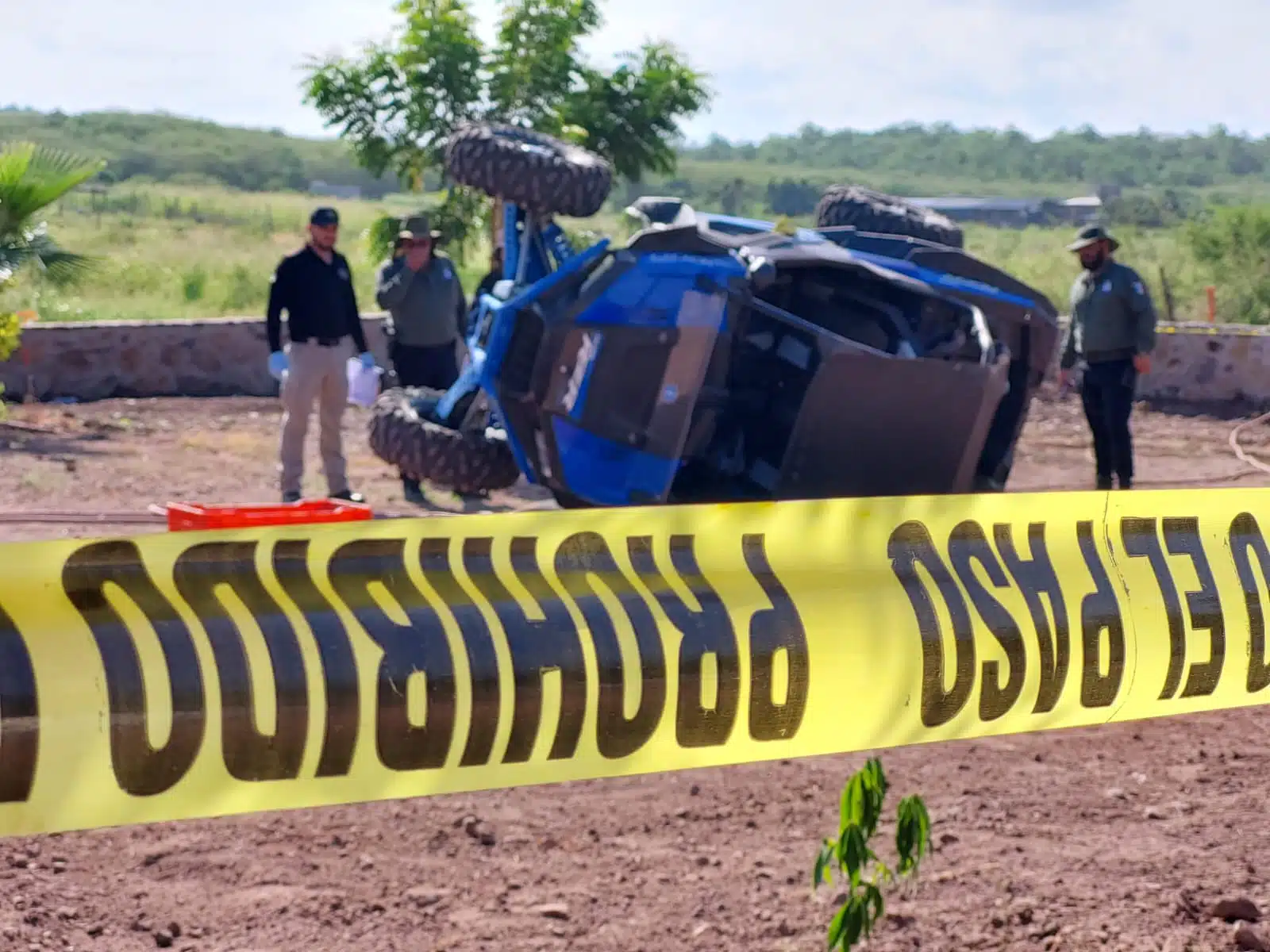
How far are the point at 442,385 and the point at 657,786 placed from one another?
263 inches

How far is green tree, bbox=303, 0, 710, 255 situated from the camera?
1853 centimetres

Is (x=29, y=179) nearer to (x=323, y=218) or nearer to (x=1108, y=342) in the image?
(x=323, y=218)

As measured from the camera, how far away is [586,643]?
3303 mm

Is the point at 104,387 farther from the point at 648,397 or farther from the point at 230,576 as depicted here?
the point at 230,576

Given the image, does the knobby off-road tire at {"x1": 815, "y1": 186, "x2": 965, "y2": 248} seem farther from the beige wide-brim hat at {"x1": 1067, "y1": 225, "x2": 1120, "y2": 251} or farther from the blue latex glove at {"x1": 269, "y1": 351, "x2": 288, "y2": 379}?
the blue latex glove at {"x1": 269, "y1": 351, "x2": 288, "y2": 379}

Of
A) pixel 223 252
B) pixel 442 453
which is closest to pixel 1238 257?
pixel 442 453

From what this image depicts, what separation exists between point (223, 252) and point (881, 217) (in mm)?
41435

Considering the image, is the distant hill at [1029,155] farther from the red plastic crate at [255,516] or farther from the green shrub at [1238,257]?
the red plastic crate at [255,516]

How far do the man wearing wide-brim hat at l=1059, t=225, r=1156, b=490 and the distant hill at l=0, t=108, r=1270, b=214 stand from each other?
64051mm

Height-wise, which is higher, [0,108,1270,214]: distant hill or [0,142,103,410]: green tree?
[0,108,1270,214]: distant hill

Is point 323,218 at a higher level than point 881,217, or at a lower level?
lower

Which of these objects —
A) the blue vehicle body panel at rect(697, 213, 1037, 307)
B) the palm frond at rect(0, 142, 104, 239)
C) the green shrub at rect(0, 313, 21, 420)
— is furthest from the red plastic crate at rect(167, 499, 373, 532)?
the green shrub at rect(0, 313, 21, 420)

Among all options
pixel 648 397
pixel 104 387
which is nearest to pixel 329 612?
pixel 648 397

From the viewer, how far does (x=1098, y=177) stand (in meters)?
135
